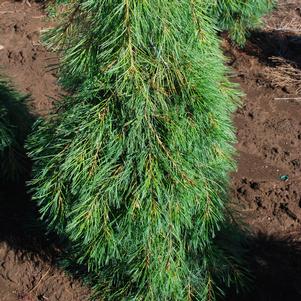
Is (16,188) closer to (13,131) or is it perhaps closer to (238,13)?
(13,131)

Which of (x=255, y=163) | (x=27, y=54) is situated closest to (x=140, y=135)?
(x=255, y=163)

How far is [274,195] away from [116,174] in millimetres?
2127

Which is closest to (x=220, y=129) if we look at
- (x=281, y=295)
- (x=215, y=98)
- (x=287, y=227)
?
(x=215, y=98)

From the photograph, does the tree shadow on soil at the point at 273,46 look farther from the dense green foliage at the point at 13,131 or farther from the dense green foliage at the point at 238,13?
the dense green foliage at the point at 13,131

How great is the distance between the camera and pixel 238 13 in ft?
15.9

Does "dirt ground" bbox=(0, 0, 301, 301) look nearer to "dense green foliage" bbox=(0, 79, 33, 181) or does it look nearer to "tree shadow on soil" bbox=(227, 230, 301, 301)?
"tree shadow on soil" bbox=(227, 230, 301, 301)

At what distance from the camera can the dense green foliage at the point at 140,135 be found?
203 centimetres

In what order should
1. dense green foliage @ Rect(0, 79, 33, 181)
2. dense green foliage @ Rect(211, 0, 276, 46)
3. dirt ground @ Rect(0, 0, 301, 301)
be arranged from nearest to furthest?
dirt ground @ Rect(0, 0, 301, 301) → dense green foliage @ Rect(0, 79, 33, 181) → dense green foliage @ Rect(211, 0, 276, 46)

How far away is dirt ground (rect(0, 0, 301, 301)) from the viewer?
3521 millimetres

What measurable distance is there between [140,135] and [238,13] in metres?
3.04

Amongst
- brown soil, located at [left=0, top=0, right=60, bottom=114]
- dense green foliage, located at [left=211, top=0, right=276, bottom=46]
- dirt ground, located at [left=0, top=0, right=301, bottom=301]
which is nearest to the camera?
dirt ground, located at [left=0, top=0, right=301, bottom=301]

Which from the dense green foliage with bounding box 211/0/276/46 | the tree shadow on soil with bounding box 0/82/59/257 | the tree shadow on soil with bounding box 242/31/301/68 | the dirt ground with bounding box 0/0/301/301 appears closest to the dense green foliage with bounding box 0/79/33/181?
the tree shadow on soil with bounding box 0/82/59/257

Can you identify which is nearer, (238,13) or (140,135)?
(140,135)

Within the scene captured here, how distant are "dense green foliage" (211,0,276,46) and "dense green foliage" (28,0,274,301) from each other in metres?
2.16
